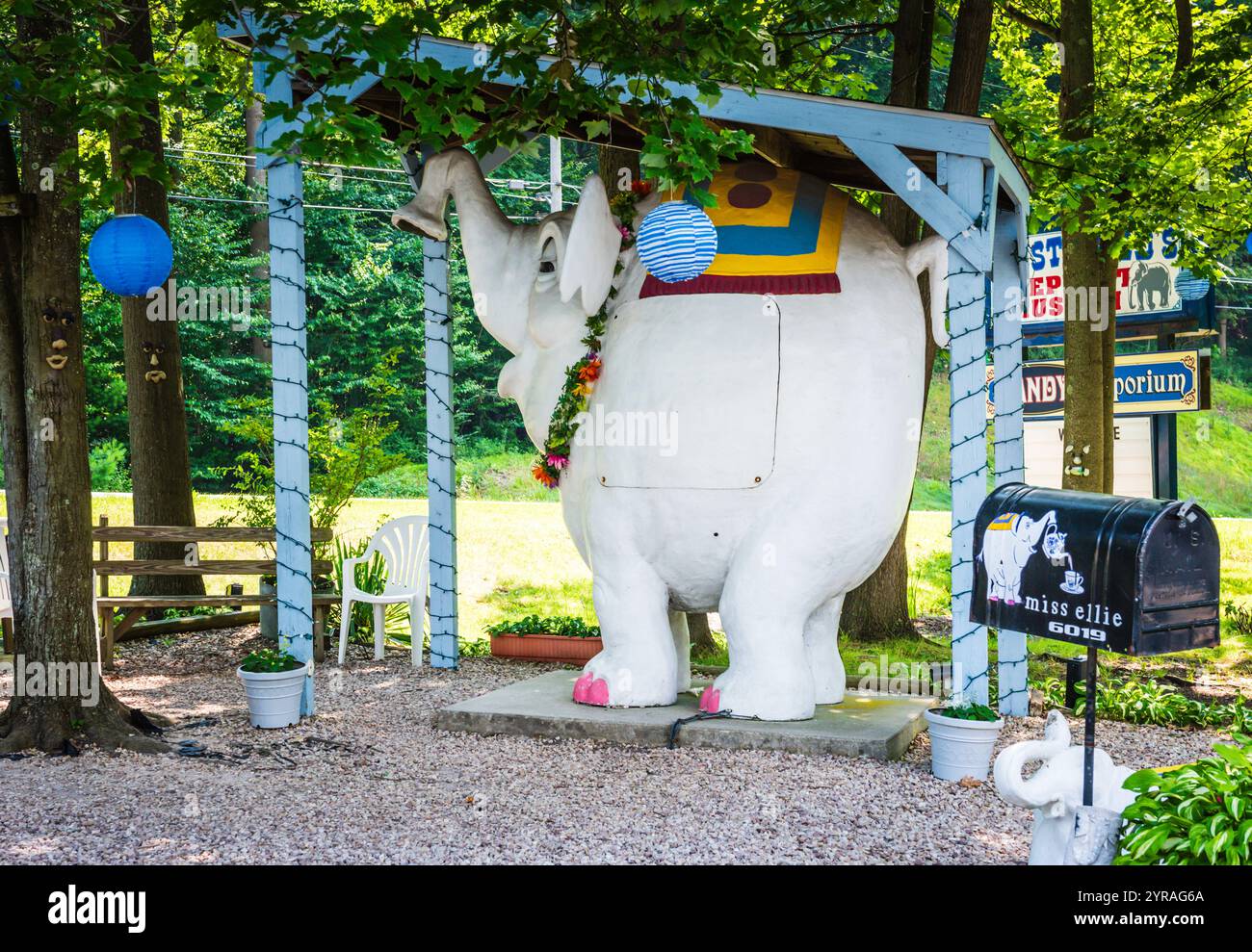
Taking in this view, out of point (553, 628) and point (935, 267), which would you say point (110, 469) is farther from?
point (935, 267)

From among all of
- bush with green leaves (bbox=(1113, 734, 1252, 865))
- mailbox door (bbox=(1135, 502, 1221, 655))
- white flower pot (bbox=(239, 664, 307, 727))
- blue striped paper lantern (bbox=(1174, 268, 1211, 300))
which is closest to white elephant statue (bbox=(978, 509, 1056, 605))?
mailbox door (bbox=(1135, 502, 1221, 655))

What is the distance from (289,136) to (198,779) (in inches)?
105

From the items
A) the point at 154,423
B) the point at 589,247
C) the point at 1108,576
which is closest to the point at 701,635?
the point at 589,247

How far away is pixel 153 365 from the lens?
30.7 ft

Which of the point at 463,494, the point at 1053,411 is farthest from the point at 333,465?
the point at 463,494

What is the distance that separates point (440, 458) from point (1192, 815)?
569cm

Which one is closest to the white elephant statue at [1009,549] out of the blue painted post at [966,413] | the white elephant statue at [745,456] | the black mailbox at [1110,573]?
the black mailbox at [1110,573]

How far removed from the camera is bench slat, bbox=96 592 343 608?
26.0 feet

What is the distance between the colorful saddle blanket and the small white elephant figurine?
10.0 ft

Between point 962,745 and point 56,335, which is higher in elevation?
point 56,335

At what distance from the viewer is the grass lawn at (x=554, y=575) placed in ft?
27.6

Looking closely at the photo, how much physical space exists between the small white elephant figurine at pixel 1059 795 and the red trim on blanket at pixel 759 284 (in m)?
3.00

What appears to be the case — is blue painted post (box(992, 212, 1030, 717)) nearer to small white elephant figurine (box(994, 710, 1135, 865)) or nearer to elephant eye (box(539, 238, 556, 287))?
elephant eye (box(539, 238, 556, 287))

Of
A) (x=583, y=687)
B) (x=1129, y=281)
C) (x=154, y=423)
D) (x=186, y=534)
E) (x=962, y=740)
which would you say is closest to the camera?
(x=962, y=740)
